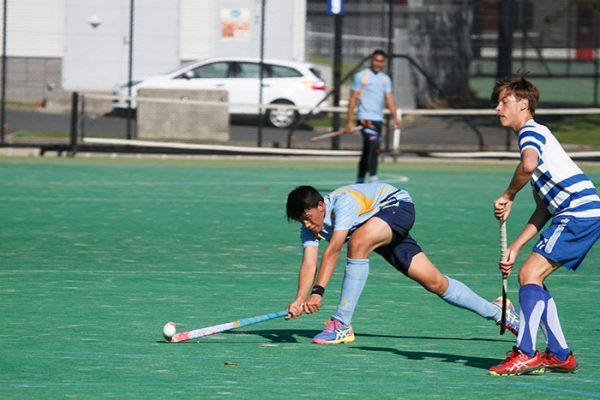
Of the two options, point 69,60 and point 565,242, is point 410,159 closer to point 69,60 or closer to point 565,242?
point 69,60

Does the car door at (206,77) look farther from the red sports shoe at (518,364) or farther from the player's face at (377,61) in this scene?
the red sports shoe at (518,364)

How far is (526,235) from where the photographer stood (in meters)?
8.01

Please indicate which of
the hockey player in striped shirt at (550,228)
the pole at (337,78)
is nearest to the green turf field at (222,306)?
the hockey player in striped shirt at (550,228)

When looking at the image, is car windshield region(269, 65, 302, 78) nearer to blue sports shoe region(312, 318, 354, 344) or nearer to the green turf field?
the green turf field

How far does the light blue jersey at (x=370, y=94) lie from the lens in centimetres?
2028

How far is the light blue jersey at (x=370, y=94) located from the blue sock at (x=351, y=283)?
1164 centimetres

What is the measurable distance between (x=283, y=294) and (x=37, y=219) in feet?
20.5

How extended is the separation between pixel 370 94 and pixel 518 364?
12.8 meters

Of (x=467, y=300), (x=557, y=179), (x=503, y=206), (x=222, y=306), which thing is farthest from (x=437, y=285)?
(x=222, y=306)

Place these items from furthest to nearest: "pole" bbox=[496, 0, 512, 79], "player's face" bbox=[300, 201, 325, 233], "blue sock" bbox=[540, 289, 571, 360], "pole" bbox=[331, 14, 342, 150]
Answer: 1. "pole" bbox=[496, 0, 512, 79]
2. "pole" bbox=[331, 14, 342, 150]
3. "player's face" bbox=[300, 201, 325, 233]
4. "blue sock" bbox=[540, 289, 571, 360]

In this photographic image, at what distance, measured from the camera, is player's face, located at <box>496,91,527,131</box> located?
7.89 metres

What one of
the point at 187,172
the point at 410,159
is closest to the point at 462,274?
the point at 187,172

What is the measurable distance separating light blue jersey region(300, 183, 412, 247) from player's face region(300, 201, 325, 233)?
90 mm

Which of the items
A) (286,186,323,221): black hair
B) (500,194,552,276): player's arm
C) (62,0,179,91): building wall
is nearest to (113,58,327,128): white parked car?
(62,0,179,91): building wall
